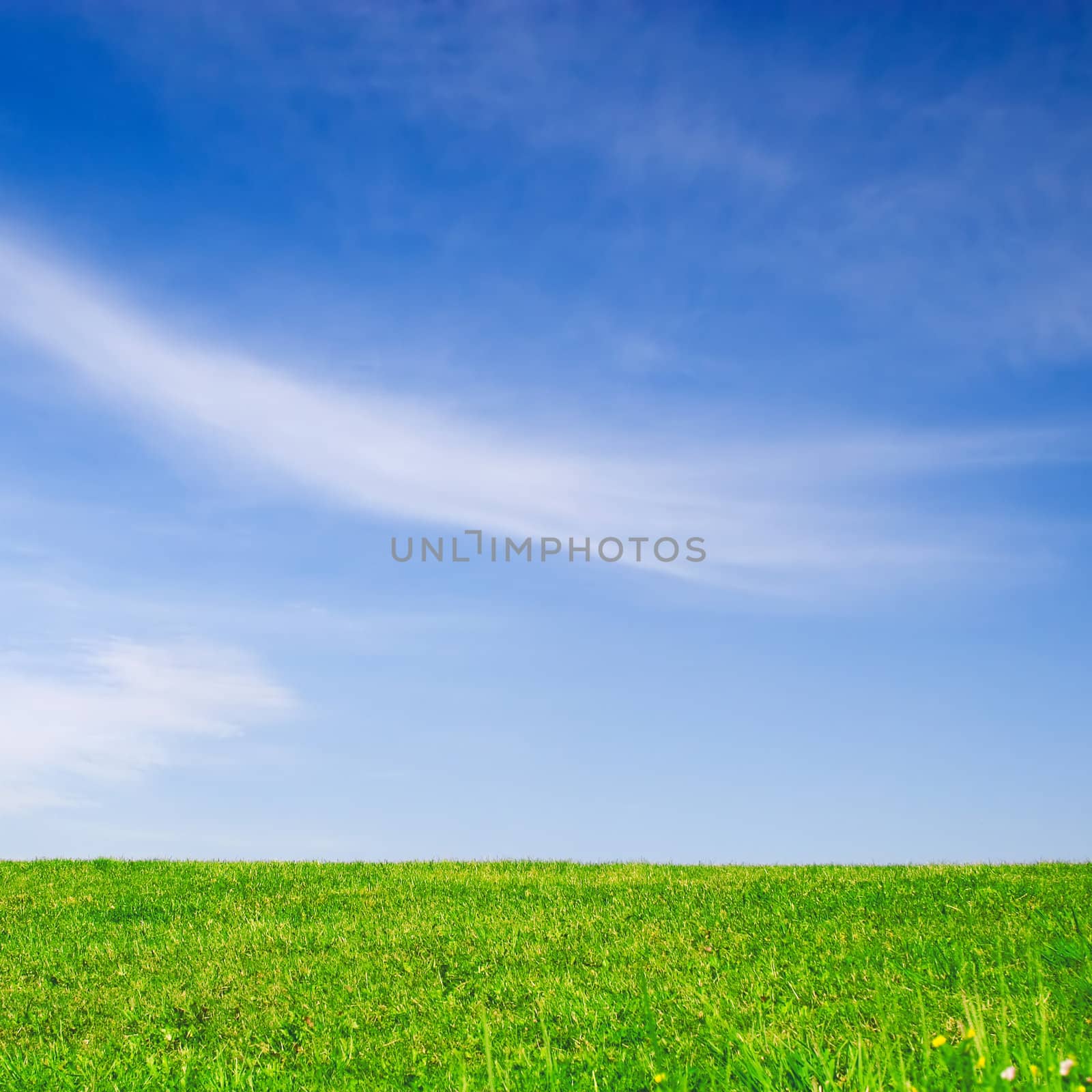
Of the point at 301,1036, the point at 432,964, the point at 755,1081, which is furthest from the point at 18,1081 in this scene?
the point at 755,1081

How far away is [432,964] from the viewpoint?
9.59 metres

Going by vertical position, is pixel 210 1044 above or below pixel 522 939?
below

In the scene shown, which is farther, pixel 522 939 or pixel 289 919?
pixel 289 919

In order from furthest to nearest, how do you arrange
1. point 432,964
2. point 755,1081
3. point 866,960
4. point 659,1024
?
point 432,964
point 866,960
point 659,1024
point 755,1081

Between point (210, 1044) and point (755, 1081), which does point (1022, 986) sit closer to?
point (755, 1081)

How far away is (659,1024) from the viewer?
24.3ft

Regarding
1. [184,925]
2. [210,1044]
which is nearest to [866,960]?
[210,1044]

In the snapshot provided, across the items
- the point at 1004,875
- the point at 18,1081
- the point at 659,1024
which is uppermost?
the point at 1004,875

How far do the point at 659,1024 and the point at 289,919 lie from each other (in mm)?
6321

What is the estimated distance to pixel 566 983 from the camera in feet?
28.5

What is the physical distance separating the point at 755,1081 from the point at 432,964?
14.7 feet

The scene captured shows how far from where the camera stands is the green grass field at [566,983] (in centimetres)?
653

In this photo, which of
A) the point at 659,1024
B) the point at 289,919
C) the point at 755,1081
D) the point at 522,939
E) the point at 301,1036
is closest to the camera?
the point at 755,1081

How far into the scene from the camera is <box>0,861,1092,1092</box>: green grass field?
21.4 feet
